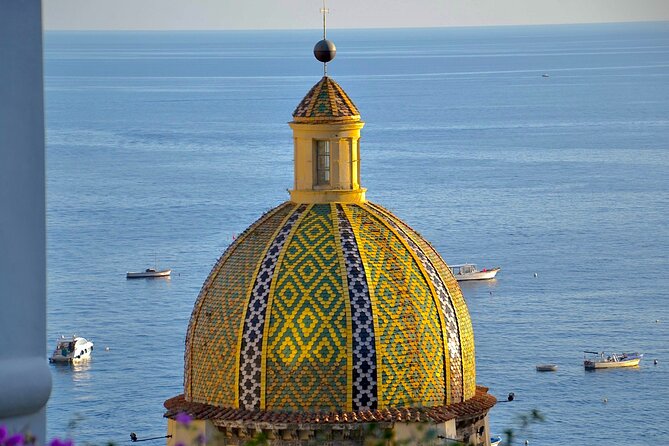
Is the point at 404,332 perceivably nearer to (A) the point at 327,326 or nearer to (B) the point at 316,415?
(A) the point at 327,326

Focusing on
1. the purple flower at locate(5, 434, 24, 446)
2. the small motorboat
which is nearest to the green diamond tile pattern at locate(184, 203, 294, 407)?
the purple flower at locate(5, 434, 24, 446)

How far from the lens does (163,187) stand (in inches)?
4879

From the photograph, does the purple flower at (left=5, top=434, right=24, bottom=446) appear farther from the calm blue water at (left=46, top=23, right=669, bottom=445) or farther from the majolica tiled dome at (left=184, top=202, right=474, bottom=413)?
the calm blue water at (left=46, top=23, right=669, bottom=445)

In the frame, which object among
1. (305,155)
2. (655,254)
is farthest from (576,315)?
(305,155)

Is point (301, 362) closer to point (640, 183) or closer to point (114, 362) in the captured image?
point (114, 362)

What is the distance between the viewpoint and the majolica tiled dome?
22578 mm

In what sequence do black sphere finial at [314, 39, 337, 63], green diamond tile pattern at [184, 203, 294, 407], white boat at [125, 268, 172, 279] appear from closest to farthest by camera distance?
green diamond tile pattern at [184, 203, 294, 407] < black sphere finial at [314, 39, 337, 63] < white boat at [125, 268, 172, 279]

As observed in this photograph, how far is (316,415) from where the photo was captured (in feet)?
73.6

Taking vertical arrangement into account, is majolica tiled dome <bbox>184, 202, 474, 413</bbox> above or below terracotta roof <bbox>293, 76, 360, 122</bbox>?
below

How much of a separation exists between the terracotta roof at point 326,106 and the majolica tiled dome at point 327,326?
1236 mm

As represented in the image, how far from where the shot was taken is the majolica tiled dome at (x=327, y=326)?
22.6 metres

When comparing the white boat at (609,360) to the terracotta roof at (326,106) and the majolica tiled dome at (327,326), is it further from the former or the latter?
the majolica tiled dome at (327,326)

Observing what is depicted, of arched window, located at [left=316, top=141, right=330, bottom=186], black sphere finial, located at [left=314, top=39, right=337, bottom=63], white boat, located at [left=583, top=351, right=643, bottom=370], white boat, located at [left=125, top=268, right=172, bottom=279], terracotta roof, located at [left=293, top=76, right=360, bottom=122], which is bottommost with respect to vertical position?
white boat, located at [left=583, top=351, right=643, bottom=370]

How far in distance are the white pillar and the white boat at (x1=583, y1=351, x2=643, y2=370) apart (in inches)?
2709
